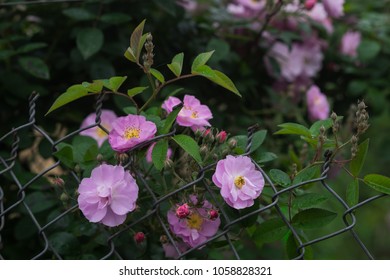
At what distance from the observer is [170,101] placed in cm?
114

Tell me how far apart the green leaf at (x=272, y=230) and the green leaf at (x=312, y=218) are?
32 mm

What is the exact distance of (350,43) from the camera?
6.89ft

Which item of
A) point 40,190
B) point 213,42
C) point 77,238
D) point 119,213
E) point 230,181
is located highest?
point 230,181

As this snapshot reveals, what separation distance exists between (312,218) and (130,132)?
33 cm

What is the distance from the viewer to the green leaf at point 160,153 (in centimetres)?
103

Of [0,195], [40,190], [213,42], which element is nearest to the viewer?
[0,195]

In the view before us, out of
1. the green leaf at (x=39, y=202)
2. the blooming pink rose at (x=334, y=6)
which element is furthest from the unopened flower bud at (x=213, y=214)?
the blooming pink rose at (x=334, y=6)

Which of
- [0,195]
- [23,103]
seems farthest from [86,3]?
[0,195]

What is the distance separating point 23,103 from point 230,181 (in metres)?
0.93

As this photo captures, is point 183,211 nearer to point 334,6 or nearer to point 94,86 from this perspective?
point 94,86

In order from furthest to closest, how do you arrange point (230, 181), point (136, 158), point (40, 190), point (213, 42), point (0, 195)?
point (213, 42) < point (40, 190) < point (0, 195) < point (136, 158) < point (230, 181)

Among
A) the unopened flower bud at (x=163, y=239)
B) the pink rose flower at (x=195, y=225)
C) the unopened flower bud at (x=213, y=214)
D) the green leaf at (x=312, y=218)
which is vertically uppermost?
the green leaf at (x=312, y=218)

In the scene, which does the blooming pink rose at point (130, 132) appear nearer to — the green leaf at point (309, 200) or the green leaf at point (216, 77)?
the green leaf at point (216, 77)
